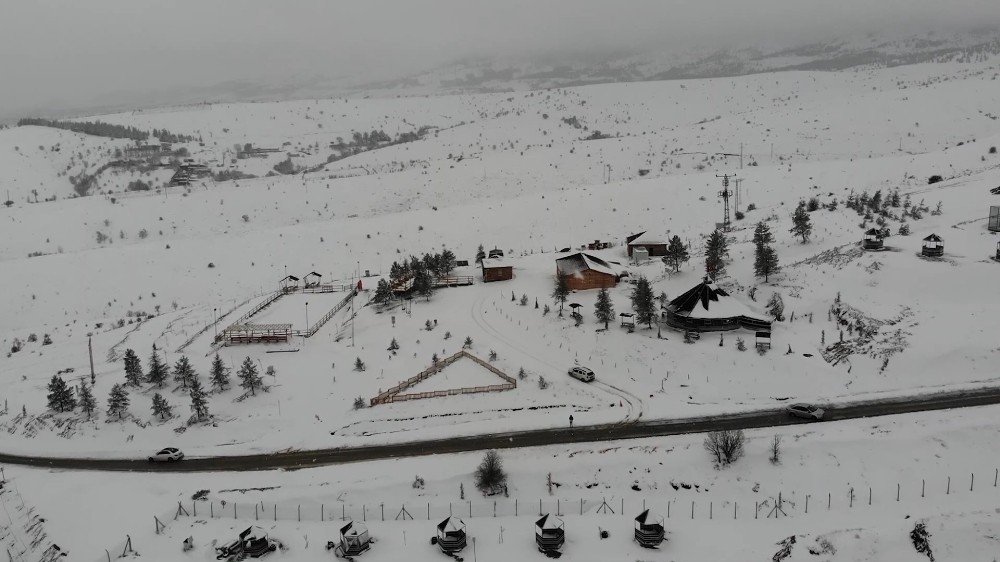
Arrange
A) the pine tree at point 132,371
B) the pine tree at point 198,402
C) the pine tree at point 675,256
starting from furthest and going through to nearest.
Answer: the pine tree at point 675,256 → the pine tree at point 132,371 → the pine tree at point 198,402

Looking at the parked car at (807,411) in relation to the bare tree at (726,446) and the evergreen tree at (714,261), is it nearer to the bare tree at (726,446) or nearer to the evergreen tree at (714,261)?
the bare tree at (726,446)

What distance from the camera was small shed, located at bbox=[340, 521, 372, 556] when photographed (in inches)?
950

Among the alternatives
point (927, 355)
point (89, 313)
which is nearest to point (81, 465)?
point (89, 313)

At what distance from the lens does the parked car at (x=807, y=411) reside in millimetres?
30734

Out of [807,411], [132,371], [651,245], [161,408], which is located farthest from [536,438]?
[651,245]

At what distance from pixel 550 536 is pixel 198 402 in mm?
23052

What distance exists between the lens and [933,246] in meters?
42.9

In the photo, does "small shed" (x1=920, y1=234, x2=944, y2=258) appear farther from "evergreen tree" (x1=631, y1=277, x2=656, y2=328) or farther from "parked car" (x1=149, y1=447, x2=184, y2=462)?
"parked car" (x1=149, y1=447, x2=184, y2=462)

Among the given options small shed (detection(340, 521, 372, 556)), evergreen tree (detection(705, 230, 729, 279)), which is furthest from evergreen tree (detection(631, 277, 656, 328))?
small shed (detection(340, 521, 372, 556))

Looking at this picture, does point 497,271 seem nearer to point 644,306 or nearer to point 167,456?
point 644,306

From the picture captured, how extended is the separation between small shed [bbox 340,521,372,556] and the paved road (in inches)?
245

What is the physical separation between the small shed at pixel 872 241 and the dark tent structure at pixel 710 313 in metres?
12.1

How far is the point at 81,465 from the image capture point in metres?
31.9

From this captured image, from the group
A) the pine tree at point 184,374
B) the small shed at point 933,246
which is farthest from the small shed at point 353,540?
the small shed at point 933,246
